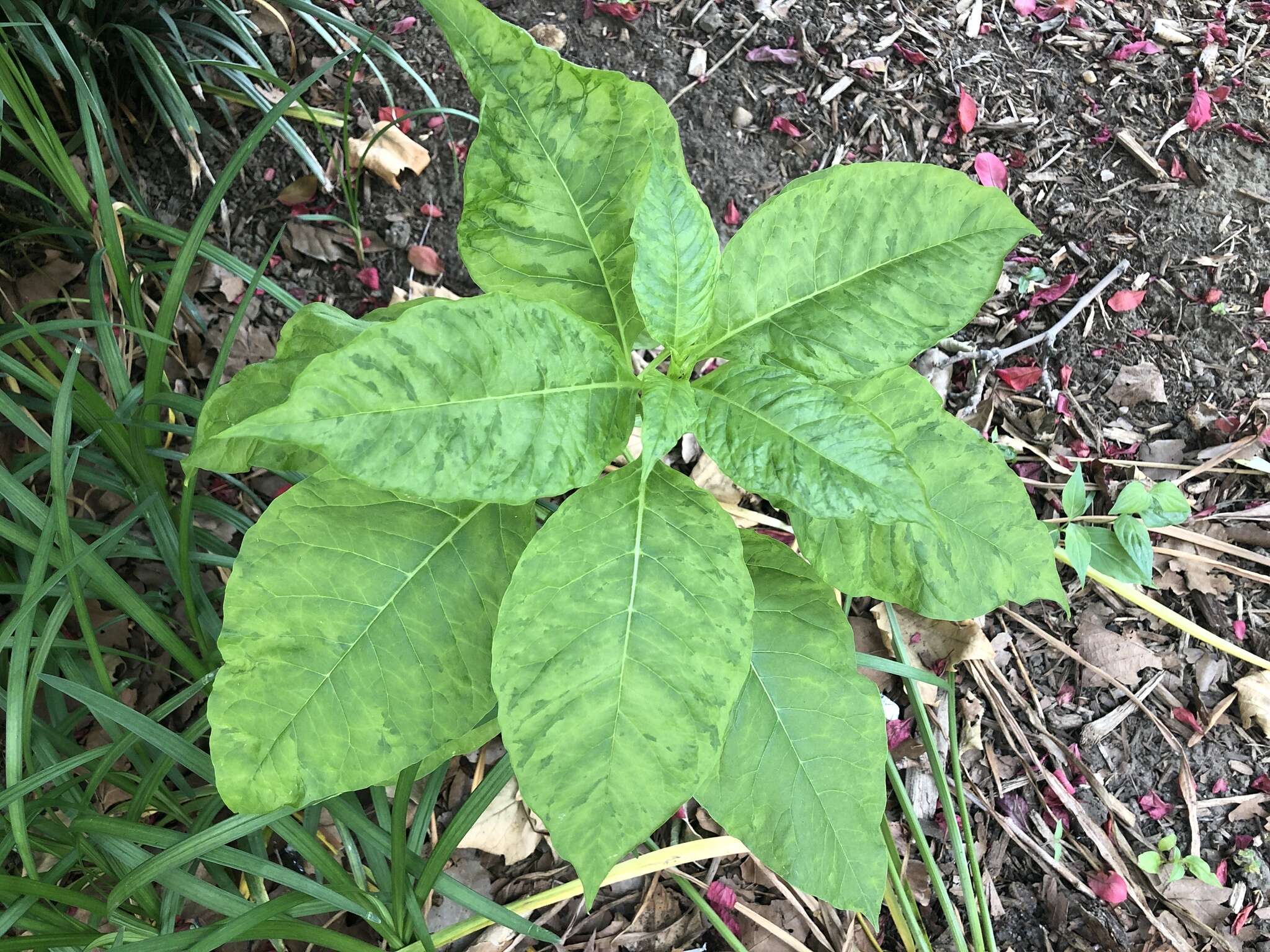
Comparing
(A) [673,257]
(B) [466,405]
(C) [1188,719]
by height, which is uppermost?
(A) [673,257]

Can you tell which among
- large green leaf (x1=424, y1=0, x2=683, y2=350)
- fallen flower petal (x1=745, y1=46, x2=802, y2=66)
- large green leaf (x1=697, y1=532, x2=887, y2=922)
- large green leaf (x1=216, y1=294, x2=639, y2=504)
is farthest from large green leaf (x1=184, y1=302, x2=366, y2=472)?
fallen flower petal (x1=745, y1=46, x2=802, y2=66)

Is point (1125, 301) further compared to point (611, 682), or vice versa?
point (1125, 301)

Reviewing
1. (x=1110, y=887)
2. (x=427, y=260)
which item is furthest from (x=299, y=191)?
(x=1110, y=887)

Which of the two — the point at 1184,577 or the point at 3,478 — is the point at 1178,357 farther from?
the point at 3,478

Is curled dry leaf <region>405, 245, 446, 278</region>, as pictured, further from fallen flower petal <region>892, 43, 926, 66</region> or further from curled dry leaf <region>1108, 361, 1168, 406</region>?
curled dry leaf <region>1108, 361, 1168, 406</region>

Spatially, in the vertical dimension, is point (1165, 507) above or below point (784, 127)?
below

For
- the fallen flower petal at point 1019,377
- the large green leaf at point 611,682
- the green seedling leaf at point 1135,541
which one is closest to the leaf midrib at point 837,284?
the large green leaf at point 611,682

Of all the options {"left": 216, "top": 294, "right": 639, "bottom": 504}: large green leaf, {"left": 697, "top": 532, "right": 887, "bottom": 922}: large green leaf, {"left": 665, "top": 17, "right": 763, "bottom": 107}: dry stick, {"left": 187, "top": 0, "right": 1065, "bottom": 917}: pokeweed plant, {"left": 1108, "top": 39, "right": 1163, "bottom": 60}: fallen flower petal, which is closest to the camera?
{"left": 216, "top": 294, "right": 639, "bottom": 504}: large green leaf

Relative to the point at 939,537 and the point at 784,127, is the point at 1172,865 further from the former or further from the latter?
the point at 784,127
